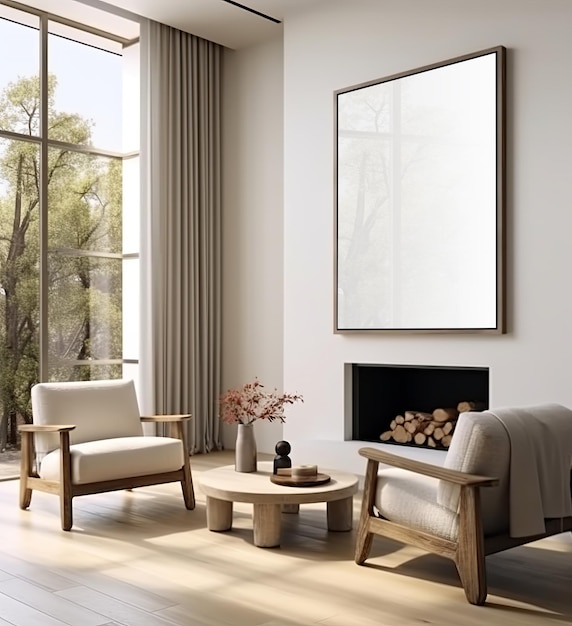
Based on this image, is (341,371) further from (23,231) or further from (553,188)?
(23,231)

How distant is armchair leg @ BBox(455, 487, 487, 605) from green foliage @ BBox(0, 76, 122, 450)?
4.24 meters

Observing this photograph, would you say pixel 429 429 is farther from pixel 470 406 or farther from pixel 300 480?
pixel 300 480

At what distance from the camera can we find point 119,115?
6852 millimetres

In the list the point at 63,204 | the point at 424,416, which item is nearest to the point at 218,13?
the point at 63,204

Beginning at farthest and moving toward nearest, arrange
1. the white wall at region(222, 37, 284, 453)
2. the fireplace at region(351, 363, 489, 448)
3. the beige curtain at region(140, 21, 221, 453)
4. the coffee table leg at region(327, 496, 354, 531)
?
the white wall at region(222, 37, 284, 453)
the beige curtain at region(140, 21, 221, 453)
the fireplace at region(351, 363, 489, 448)
the coffee table leg at region(327, 496, 354, 531)

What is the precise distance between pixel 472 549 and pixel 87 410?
8.63ft

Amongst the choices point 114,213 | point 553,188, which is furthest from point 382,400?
point 114,213

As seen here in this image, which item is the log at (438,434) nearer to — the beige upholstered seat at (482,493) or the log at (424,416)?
the log at (424,416)

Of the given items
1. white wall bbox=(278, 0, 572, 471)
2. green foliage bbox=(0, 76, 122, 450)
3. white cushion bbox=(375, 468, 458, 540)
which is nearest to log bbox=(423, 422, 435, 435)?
white wall bbox=(278, 0, 572, 471)

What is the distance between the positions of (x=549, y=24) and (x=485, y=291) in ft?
5.15

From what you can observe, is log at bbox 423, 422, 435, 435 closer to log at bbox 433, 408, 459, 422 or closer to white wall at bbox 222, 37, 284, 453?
log at bbox 433, 408, 459, 422

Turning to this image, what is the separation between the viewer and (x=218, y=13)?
20.2ft

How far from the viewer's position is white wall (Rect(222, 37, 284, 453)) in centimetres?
666

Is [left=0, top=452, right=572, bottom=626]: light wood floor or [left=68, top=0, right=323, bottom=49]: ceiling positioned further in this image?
[left=68, top=0, right=323, bottom=49]: ceiling
